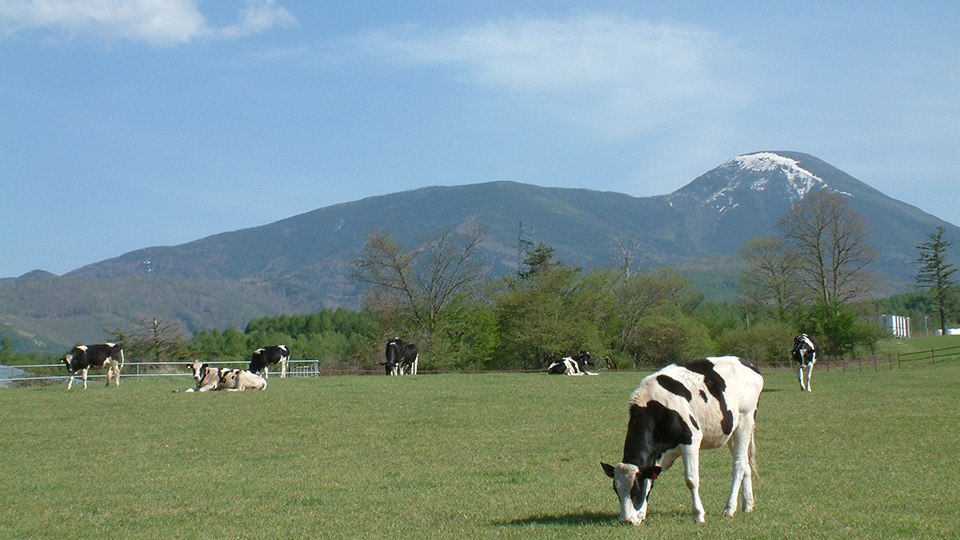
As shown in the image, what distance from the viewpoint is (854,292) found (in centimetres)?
6475

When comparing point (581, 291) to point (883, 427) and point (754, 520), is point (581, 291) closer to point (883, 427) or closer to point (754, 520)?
point (883, 427)

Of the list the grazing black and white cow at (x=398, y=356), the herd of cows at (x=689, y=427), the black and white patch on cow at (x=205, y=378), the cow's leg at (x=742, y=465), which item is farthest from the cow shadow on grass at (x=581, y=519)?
the grazing black and white cow at (x=398, y=356)

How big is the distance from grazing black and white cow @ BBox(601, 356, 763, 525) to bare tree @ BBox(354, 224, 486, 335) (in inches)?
2045

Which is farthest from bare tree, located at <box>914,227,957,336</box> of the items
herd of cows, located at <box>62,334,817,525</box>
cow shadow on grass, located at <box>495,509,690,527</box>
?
cow shadow on grass, located at <box>495,509,690,527</box>

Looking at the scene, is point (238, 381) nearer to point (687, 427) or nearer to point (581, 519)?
point (581, 519)

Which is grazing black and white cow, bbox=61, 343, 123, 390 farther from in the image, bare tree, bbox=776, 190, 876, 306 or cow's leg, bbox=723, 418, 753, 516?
bare tree, bbox=776, 190, 876, 306

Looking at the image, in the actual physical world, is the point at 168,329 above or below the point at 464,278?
below

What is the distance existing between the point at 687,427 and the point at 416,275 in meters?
57.3

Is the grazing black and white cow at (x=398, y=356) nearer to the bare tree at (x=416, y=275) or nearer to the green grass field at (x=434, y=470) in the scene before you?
the bare tree at (x=416, y=275)

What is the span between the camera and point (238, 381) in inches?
1155

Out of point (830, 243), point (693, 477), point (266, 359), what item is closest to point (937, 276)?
point (830, 243)

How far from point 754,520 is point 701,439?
3.29 feet

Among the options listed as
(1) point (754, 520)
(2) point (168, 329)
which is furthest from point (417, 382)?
(2) point (168, 329)

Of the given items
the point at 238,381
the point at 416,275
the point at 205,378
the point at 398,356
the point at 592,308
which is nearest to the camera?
the point at 205,378
